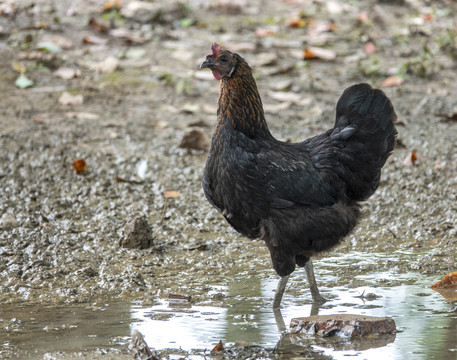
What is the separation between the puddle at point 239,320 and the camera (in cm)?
366

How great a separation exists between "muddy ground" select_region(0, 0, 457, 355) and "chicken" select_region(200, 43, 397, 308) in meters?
0.52

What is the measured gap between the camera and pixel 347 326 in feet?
12.4

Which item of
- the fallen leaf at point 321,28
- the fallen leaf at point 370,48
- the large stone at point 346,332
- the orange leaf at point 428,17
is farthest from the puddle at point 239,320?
the orange leaf at point 428,17

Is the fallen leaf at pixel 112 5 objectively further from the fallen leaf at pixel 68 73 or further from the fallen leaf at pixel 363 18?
the fallen leaf at pixel 363 18

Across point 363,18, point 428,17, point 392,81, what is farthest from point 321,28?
point 392,81

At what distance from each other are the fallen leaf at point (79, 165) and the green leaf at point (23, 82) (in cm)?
217

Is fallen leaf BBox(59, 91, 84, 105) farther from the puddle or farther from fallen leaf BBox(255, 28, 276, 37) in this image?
the puddle

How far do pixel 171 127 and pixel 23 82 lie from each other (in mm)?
1972

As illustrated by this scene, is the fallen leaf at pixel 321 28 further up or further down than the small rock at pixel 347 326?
further up

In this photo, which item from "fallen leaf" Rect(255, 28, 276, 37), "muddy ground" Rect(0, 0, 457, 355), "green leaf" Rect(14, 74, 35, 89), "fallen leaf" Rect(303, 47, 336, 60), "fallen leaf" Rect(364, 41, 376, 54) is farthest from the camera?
"fallen leaf" Rect(255, 28, 276, 37)

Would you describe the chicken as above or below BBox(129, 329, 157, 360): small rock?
above

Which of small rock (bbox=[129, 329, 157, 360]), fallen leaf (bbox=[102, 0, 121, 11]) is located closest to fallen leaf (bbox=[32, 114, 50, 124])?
fallen leaf (bbox=[102, 0, 121, 11])

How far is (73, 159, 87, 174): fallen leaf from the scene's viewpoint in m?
6.64

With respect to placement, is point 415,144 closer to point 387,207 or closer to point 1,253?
point 387,207
